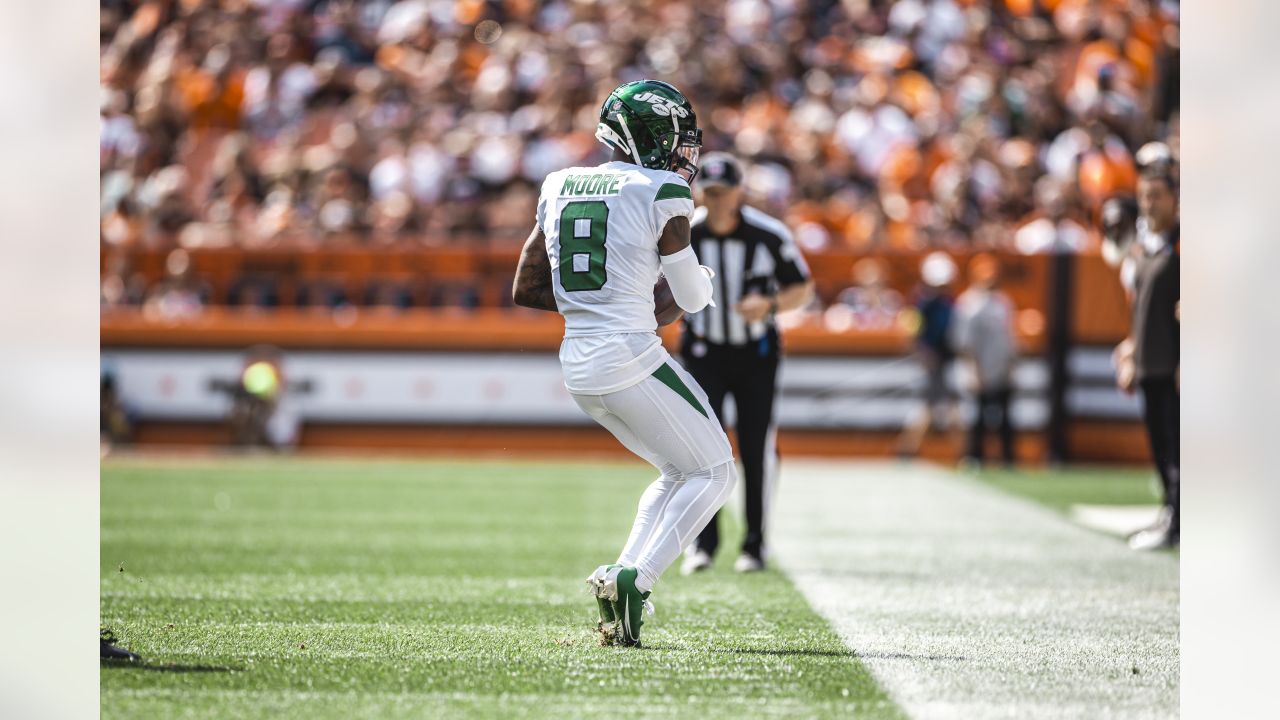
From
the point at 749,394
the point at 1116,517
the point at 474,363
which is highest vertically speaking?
the point at 749,394

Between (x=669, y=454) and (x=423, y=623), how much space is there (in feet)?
4.30

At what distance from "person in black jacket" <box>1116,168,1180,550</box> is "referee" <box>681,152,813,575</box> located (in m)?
2.45

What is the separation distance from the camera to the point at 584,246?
220 inches

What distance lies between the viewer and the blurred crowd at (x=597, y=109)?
18172 mm

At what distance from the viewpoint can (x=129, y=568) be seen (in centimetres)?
826

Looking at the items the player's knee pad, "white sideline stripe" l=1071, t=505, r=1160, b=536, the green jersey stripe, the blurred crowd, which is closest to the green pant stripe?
the player's knee pad

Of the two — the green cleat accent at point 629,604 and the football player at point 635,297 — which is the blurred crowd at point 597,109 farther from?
the green cleat accent at point 629,604

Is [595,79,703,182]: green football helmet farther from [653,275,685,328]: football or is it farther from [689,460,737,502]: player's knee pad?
[689,460,737,502]: player's knee pad

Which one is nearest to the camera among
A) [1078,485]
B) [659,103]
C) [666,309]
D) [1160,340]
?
[659,103]

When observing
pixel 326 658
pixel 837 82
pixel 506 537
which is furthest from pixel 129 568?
pixel 837 82

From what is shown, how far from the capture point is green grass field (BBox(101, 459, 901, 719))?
4.80m

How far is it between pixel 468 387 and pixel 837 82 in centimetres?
620

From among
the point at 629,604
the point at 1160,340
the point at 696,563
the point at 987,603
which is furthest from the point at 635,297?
the point at 1160,340

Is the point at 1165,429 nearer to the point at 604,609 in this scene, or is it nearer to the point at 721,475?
the point at 721,475
